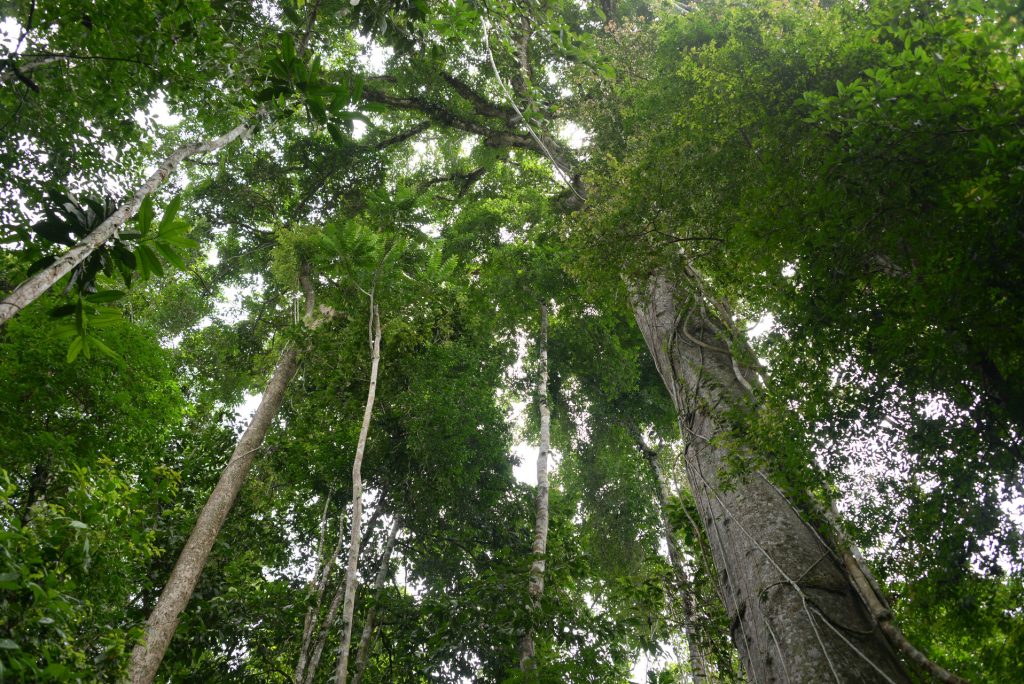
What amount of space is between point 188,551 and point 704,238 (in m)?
5.86

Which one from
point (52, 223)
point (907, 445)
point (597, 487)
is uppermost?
point (597, 487)

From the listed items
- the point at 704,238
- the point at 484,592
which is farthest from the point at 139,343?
the point at 704,238

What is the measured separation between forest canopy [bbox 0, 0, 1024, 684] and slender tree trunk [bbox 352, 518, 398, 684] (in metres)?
0.07

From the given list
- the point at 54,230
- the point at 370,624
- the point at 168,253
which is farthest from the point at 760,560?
the point at 370,624

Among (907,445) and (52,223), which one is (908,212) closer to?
(907,445)

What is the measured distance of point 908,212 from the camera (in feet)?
8.16

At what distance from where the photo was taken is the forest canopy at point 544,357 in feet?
7.86

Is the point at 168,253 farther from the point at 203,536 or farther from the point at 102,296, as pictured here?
the point at 203,536

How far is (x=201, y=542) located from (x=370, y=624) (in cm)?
200

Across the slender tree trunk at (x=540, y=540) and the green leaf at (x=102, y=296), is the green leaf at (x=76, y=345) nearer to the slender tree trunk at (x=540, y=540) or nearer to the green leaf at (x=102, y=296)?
the green leaf at (x=102, y=296)

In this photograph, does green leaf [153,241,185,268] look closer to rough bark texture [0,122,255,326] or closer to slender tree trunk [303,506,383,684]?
rough bark texture [0,122,255,326]

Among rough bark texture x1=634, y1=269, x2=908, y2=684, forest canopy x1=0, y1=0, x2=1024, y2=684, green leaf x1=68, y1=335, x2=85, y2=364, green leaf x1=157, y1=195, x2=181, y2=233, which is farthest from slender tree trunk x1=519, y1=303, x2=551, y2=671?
green leaf x1=157, y1=195, x2=181, y2=233

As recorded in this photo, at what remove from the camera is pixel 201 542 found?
19.9 feet

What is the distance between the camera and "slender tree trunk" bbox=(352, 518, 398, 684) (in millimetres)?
5695
